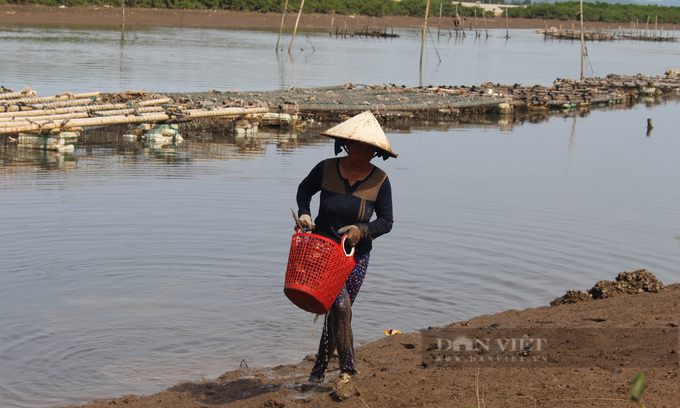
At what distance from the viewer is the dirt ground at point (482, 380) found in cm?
353

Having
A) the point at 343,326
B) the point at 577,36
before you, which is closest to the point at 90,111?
the point at 343,326

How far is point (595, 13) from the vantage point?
112125 mm

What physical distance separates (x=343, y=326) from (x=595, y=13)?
11935 centimetres

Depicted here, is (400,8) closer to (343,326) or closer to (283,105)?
(283,105)

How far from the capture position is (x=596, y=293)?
6031 millimetres

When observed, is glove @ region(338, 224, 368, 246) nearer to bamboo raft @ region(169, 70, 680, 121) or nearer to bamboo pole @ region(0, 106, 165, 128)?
bamboo pole @ region(0, 106, 165, 128)

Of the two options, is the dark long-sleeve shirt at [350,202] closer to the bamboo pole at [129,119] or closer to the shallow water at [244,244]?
the shallow water at [244,244]

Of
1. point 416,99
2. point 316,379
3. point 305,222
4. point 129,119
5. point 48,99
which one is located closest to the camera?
point 305,222

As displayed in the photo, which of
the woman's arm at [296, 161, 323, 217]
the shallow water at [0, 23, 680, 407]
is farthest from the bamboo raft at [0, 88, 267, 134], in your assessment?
the woman's arm at [296, 161, 323, 217]

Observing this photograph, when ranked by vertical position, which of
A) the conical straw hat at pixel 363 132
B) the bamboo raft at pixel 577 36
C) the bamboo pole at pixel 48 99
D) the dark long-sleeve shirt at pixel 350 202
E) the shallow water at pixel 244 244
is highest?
the bamboo raft at pixel 577 36

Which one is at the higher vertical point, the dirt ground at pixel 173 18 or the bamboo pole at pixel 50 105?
the dirt ground at pixel 173 18

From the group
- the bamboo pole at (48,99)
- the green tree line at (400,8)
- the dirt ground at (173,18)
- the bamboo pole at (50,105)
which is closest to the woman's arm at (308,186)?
the bamboo pole at (50,105)

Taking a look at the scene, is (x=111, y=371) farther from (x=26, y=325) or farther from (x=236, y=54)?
(x=236, y=54)

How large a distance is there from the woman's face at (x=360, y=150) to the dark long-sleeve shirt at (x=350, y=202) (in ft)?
0.34
